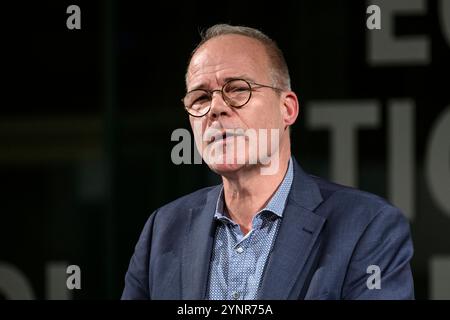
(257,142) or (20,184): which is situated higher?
(257,142)

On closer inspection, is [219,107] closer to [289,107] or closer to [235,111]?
[235,111]

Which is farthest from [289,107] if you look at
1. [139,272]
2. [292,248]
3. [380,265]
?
[139,272]

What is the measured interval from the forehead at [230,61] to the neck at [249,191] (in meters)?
0.31

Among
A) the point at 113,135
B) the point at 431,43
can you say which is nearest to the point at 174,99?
the point at 113,135

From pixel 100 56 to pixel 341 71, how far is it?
96 cm

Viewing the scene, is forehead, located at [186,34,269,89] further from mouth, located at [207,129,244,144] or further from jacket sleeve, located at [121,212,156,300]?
jacket sleeve, located at [121,212,156,300]

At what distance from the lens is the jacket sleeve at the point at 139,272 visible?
90.1 inches

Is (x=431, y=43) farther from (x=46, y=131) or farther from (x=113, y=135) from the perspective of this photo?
(x=46, y=131)

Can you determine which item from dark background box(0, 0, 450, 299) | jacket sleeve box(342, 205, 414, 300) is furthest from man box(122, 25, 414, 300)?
dark background box(0, 0, 450, 299)

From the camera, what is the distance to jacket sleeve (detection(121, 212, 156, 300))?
7.51 feet

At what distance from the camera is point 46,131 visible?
2795 millimetres

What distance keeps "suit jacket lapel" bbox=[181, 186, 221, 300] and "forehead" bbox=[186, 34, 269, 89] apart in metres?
0.44

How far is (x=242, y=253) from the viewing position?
7.17 ft
